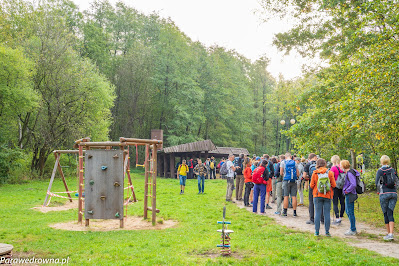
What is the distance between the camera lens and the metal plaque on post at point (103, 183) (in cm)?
1040

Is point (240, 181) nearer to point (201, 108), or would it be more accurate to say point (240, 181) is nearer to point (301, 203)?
point (301, 203)

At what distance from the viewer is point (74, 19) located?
4516 centimetres

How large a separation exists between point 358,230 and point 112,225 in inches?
269

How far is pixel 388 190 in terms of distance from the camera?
8.69m

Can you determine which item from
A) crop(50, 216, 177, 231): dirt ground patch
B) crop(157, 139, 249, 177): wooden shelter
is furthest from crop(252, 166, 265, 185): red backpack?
crop(157, 139, 249, 177): wooden shelter

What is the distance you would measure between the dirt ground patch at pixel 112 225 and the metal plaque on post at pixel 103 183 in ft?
1.53

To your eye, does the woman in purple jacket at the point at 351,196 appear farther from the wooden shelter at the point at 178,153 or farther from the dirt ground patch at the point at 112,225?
the wooden shelter at the point at 178,153

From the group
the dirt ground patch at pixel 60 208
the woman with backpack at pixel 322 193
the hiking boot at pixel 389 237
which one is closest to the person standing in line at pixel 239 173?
the woman with backpack at pixel 322 193

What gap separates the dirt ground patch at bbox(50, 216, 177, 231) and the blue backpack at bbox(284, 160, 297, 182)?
375 centimetres

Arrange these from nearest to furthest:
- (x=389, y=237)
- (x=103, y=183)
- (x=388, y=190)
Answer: (x=389, y=237) < (x=388, y=190) < (x=103, y=183)

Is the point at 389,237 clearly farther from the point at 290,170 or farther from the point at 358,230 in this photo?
the point at 290,170

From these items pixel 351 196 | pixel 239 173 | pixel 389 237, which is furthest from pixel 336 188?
pixel 239 173

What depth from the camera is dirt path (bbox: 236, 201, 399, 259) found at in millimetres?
7793

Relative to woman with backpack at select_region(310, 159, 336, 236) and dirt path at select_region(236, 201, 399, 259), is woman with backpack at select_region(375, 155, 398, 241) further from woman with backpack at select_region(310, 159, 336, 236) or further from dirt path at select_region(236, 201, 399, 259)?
woman with backpack at select_region(310, 159, 336, 236)
